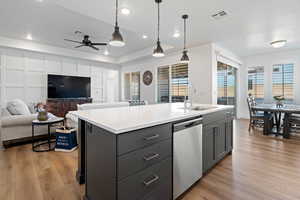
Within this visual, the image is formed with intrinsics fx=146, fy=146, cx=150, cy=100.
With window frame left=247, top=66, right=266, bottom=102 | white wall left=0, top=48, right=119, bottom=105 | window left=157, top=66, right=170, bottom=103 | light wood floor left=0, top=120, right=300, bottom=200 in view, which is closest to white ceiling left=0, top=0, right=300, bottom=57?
white wall left=0, top=48, right=119, bottom=105

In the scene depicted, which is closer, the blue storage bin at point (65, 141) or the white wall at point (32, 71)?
the blue storage bin at point (65, 141)

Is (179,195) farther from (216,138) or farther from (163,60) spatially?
(163,60)

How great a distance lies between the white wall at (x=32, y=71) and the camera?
506 cm

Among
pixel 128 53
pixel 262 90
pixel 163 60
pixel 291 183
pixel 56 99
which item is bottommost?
pixel 291 183

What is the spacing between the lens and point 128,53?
677 centimetres

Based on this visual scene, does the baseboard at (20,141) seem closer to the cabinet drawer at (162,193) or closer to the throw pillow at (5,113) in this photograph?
the throw pillow at (5,113)

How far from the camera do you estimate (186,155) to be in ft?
5.28

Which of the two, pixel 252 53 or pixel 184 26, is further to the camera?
pixel 252 53

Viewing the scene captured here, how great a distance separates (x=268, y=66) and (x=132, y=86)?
5.94 metres

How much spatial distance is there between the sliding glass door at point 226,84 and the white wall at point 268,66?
16.7 inches

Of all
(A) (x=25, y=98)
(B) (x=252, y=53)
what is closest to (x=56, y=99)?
(A) (x=25, y=98)

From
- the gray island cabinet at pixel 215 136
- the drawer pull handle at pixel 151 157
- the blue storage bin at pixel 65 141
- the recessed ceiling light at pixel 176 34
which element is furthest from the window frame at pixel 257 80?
the blue storage bin at pixel 65 141

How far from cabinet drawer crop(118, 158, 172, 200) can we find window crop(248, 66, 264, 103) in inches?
243

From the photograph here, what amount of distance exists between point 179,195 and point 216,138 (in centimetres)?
101
